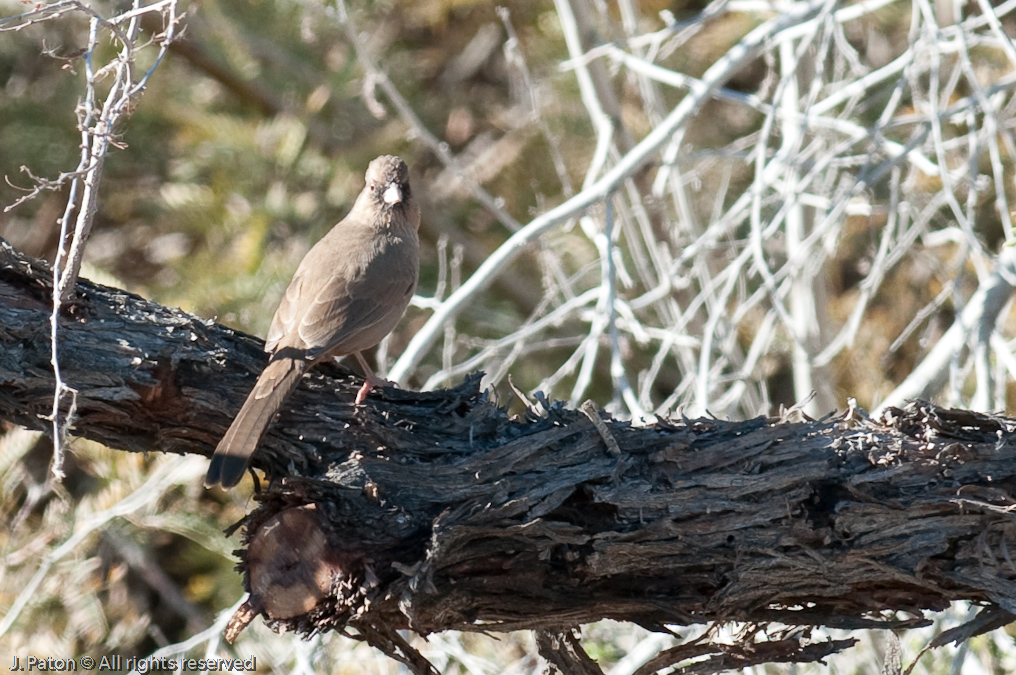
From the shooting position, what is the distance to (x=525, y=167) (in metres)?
7.86

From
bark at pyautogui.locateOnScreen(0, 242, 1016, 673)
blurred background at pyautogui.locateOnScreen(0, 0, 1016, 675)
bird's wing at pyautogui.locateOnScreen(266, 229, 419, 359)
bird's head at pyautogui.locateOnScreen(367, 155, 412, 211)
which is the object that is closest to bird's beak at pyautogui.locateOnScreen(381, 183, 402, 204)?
bird's head at pyautogui.locateOnScreen(367, 155, 412, 211)

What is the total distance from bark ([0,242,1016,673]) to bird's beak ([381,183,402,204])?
1652 millimetres

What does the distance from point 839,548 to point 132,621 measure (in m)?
5.06

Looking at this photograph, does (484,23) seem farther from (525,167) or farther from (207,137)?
(207,137)

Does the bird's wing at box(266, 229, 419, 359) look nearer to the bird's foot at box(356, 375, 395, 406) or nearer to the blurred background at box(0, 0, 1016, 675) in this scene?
the bird's foot at box(356, 375, 395, 406)

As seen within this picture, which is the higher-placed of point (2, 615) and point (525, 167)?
point (525, 167)

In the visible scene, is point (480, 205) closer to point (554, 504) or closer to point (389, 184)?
point (389, 184)

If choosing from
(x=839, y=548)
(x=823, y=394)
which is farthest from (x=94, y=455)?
(x=839, y=548)

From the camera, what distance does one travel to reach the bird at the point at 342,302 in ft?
8.86

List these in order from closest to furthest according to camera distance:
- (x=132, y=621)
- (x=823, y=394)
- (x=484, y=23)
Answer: (x=823, y=394)
(x=132, y=621)
(x=484, y=23)

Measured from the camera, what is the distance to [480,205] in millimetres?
7957

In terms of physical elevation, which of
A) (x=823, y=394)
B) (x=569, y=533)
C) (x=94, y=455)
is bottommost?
(x=94, y=455)

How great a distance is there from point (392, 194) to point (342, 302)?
0.81 m

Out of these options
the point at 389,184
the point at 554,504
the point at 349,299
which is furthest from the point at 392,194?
the point at 554,504
